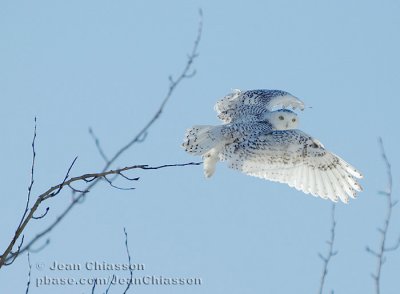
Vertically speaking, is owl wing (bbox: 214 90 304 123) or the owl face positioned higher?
owl wing (bbox: 214 90 304 123)

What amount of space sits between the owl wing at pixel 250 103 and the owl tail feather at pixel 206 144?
29.0 inches

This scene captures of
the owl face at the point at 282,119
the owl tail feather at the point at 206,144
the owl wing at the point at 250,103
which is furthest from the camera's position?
the owl wing at the point at 250,103

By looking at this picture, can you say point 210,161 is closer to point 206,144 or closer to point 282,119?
point 206,144

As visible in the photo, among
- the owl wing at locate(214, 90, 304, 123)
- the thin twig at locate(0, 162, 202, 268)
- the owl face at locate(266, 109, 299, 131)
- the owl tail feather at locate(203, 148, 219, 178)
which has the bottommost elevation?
the thin twig at locate(0, 162, 202, 268)

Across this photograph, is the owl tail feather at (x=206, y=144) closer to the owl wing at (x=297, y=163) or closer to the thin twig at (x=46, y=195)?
the owl wing at (x=297, y=163)

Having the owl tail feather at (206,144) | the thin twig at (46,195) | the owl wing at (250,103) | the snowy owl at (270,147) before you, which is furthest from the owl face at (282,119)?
the thin twig at (46,195)

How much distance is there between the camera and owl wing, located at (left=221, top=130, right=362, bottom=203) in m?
8.51

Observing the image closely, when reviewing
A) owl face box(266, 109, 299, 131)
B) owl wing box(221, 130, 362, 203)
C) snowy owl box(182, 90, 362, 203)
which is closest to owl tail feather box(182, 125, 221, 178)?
snowy owl box(182, 90, 362, 203)

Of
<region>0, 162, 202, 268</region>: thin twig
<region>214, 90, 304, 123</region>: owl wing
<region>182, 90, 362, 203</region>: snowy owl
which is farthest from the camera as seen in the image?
<region>214, 90, 304, 123</region>: owl wing

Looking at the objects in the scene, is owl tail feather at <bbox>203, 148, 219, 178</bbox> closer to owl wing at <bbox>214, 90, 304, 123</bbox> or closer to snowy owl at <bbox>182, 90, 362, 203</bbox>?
snowy owl at <bbox>182, 90, 362, 203</bbox>

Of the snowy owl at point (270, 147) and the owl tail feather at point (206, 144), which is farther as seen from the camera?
the snowy owl at point (270, 147)

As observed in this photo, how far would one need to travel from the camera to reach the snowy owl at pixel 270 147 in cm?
843

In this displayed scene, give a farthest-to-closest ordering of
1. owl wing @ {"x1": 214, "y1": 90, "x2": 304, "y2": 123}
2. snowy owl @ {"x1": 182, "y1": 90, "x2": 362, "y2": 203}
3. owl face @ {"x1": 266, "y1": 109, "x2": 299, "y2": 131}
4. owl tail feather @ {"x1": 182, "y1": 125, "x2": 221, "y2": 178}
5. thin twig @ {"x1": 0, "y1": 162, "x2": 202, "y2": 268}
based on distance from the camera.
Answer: owl wing @ {"x1": 214, "y1": 90, "x2": 304, "y2": 123} < owl face @ {"x1": 266, "y1": 109, "x2": 299, "y2": 131} < snowy owl @ {"x1": 182, "y1": 90, "x2": 362, "y2": 203} < owl tail feather @ {"x1": 182, "y1": 125, "x2": 221, "y2": 178} < thin twig @ {"x1": 0, "y1": 162, "x2": 202, "y2": 268}

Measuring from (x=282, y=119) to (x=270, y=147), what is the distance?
0.38m
